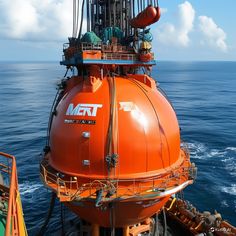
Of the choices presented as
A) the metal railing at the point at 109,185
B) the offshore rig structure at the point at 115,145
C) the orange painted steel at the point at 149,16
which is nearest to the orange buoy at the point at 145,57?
the offshore rig structure at the point at 115,145

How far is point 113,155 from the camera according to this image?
54.5ft

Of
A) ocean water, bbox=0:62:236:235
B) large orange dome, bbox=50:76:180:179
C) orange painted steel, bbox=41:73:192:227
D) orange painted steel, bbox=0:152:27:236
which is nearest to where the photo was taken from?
orange painted steel, bbox=0:152:27:236

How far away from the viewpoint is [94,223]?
19.0 m

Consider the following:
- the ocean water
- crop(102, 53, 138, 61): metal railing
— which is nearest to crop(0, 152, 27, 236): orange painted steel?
crop(102, 53, 138, 61): metal railing

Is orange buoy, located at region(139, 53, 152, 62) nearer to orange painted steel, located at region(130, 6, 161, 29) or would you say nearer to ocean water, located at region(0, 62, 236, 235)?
orange painted steel, located at region(130, 6, 161, 29)

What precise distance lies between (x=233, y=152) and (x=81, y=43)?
31.7m

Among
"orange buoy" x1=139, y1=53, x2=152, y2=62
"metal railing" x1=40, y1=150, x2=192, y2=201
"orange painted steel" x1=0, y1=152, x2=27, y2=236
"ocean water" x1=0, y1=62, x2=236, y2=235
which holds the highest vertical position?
"orange buoy" x1=139, y1=53, x2=152, y2=62

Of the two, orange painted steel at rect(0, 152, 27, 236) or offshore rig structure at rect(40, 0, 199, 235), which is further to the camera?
offshore rig structure at rect(40, 0, 199, 235)

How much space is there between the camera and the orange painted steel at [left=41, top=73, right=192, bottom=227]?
661 inches

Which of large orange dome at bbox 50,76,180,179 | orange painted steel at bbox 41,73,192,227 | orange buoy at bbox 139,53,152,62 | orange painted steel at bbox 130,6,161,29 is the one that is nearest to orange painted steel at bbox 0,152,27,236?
orange painted steel at bbox 41,73,192,227

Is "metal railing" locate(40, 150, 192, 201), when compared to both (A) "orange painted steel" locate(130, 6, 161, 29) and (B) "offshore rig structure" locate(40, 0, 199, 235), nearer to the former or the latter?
(B) "offshore rig structure" locate(40, 0, 199, 235)

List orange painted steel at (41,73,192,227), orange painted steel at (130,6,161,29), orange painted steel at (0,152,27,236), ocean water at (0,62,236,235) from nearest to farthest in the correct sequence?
1. orange painted steel at (0,152,27,236)
2. orange painted steel at (41,73,192,227)
3. orange painted steel at (130,6,161,29)
4. ocean water at (0,62,236,235)

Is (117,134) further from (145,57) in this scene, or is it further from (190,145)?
(190,145)

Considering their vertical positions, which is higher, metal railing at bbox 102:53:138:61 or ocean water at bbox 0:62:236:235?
metal railing at bbox 102:53:138:61
